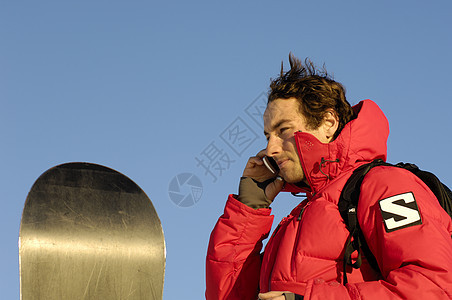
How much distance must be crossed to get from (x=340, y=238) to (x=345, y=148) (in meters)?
0.49

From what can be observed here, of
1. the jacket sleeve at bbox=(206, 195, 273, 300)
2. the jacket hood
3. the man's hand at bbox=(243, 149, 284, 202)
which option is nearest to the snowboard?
the jacket sleeve at bbox=(206, 195, 273, 300)

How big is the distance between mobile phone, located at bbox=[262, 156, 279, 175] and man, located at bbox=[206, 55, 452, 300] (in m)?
0.05

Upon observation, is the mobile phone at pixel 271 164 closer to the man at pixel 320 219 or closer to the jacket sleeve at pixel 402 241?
the man at pixel 320 219

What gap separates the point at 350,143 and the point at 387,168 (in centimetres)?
29

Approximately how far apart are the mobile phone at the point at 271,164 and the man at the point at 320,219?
5 centimetres

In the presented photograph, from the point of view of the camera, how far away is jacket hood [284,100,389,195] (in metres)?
2.84

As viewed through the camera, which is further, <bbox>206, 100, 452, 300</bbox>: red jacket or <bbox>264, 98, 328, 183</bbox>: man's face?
<bbox>264, 98, 328, 183</bbox>: man's face

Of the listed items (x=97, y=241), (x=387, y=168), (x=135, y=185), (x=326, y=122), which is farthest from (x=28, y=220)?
(x=387, y=168)

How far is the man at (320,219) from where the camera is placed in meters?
2.31

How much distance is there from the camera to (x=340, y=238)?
2539mm

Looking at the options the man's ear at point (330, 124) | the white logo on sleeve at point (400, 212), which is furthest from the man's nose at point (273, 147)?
the white logo on sleeve at point (400, 212)

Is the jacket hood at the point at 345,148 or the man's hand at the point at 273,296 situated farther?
the jacket hood at the point at 345,148

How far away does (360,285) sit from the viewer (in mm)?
2340

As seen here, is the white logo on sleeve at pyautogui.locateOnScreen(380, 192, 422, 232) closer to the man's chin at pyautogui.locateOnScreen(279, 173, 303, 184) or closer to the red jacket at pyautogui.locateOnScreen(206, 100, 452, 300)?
the red jacket at pyautogui.locateOnScreen(206, 100, 452, 300)
